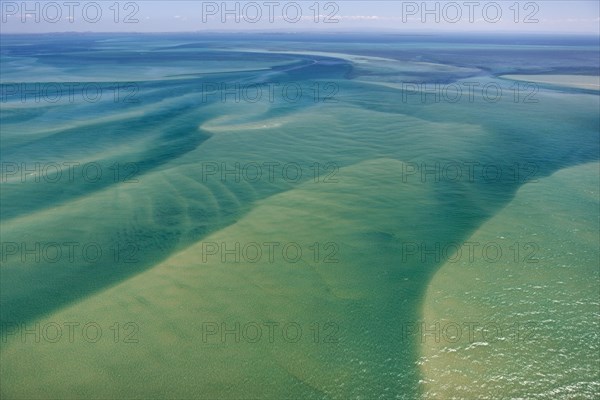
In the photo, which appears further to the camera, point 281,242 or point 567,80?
point 567,80

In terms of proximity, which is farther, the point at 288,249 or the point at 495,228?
the point at 495,228

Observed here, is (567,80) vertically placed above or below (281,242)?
above

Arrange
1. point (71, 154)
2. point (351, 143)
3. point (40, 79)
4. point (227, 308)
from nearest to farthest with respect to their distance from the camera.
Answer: point (227, 308) < point (71, 154) < point (351, 143) < point (40, 79)

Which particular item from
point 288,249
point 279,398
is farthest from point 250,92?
point 279,398

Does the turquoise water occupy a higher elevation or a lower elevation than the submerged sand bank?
lower

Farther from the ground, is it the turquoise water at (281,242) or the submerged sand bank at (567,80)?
the submerged sand bank at (567,80)

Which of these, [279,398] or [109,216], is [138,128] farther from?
[279,398]

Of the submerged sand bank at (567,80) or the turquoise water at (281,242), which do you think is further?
the submerged sand bank at (567,80)

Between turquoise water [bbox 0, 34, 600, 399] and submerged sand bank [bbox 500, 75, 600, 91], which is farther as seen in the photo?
submerged sand bank [bbox 500, 75, 600, 91]
